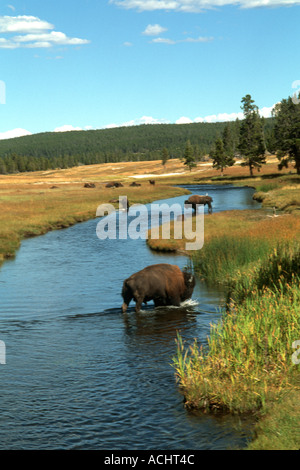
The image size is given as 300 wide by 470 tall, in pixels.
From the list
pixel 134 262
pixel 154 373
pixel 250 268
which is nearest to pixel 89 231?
pixel 134 262

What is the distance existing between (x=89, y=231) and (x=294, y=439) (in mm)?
35593

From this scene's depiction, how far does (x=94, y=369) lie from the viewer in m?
12.8

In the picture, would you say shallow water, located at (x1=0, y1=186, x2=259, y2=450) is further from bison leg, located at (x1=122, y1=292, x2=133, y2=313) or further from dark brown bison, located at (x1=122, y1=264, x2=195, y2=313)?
dark brown bison, located at (x1=122, y1=264, x2=195, y2=313)

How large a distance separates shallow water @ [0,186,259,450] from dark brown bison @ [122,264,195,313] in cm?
40

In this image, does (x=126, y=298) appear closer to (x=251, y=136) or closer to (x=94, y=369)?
(x=94, y=369)

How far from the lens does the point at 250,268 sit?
20672 millimetres

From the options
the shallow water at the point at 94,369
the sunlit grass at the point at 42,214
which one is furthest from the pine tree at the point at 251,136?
the shallow water at the point at 94,369

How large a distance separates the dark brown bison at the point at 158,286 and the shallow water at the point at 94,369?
40 cm

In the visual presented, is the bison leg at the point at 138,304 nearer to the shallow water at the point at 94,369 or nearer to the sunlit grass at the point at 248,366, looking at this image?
the shallow water at the point at 94,369

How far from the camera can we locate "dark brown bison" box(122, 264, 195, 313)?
16.7m

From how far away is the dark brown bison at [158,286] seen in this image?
1667cm

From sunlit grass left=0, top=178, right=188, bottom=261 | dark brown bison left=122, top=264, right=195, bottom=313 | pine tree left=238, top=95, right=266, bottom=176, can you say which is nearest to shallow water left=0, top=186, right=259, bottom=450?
dark brown bison left=122, top=264, right=195, bottom=313

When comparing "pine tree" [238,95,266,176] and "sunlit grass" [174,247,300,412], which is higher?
"pine tree" [238,95,266,176]

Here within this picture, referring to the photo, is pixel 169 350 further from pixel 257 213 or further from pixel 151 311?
pixel 257 213
